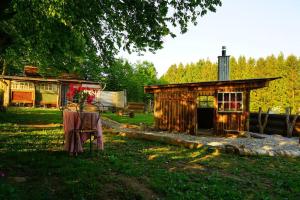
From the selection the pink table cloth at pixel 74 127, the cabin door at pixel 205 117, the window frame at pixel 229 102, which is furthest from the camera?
the cabin door at pixel 205 117

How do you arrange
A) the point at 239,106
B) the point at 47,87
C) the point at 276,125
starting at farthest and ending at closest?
the point at 47,87
the point at 276,125
the point at 239,106

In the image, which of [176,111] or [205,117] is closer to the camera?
[176,111]

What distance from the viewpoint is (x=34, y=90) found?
32062 millimetres

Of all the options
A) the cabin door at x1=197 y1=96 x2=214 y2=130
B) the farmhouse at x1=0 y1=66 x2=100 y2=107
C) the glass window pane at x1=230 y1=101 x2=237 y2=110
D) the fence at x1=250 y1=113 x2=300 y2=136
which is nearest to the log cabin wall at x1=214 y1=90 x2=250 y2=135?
the glass window pane at x1=230 y1=101 x2=237 y2=110

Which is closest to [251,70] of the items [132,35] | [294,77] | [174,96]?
[294,77]

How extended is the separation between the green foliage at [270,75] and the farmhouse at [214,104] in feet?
107

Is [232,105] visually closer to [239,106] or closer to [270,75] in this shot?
[239,106]

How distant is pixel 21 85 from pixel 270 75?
167 feet

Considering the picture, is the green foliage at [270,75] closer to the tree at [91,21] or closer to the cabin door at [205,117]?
the cabin door at [205,117]

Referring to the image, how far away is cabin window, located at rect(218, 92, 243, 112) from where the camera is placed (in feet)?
49.2

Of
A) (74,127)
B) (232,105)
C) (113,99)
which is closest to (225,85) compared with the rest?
(232,105)

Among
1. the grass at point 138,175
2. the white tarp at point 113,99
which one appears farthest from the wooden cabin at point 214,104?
the white tarp at point 113,99

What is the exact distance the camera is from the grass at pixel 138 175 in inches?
202

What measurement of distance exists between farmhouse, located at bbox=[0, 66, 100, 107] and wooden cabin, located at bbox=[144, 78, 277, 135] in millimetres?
15462
